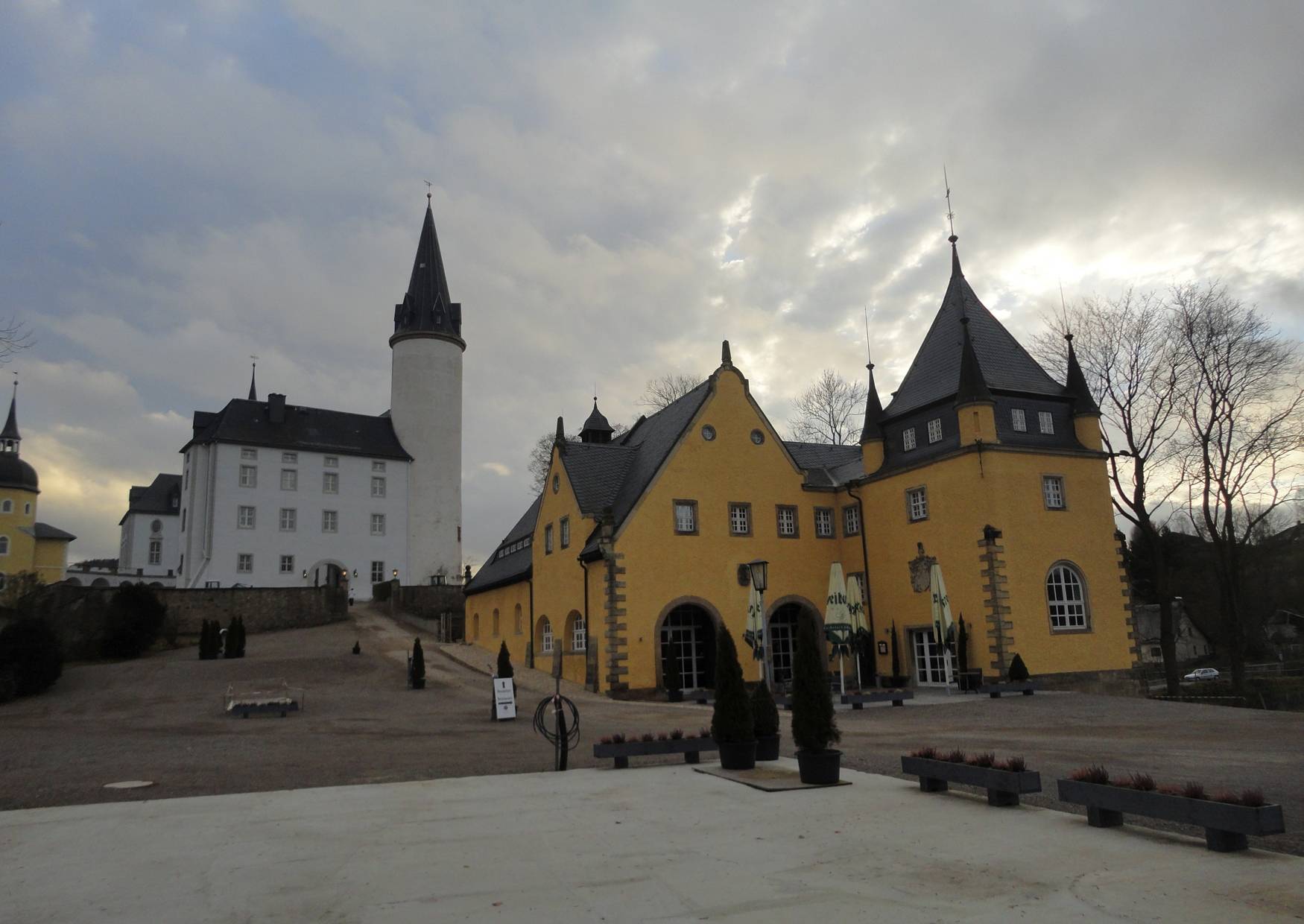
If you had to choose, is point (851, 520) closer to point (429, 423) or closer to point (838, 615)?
point (838, 615)

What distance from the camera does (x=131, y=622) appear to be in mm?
35469

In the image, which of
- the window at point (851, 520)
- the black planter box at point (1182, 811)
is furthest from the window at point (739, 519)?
the black planter box at point (1182, 811)

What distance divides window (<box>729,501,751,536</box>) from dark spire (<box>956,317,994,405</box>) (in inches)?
309

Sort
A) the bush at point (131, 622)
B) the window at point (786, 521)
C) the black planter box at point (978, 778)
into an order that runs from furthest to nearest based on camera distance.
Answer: the bush at point (131, 622), the window at point (786, 521), the black planter box at point (978, 778)

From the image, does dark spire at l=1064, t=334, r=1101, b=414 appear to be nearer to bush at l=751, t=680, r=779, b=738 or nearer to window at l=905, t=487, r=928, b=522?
window at l=905, t=487, r=928, b=522

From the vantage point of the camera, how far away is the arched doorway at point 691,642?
29547 mm

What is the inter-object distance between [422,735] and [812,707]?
10.1 meters

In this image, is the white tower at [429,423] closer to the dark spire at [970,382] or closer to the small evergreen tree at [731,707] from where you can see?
the dark spire at [970,382]

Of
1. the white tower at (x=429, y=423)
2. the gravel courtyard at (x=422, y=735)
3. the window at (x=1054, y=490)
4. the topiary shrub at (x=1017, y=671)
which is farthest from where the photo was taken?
the white tower at (x=429, y=423)

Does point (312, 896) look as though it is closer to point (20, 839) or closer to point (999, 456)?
point (20, 839)

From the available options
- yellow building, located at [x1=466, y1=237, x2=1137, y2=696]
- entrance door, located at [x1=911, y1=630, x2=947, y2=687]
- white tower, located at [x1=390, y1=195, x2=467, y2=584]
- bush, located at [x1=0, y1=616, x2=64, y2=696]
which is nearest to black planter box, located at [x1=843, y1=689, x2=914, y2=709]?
yellow building, located at [x1=466, y1=237, x2=1137, y2=696]

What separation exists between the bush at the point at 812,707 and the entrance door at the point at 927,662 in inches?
740

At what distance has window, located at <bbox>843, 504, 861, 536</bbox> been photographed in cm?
3247

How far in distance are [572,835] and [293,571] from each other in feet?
175
